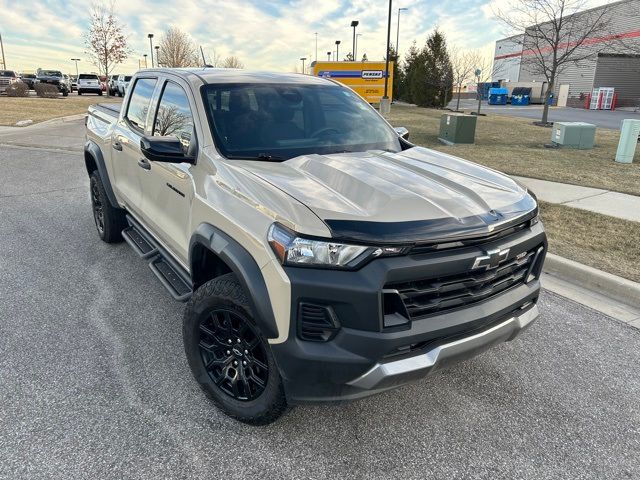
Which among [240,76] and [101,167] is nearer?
[240,76]

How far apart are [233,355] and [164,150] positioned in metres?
1.24

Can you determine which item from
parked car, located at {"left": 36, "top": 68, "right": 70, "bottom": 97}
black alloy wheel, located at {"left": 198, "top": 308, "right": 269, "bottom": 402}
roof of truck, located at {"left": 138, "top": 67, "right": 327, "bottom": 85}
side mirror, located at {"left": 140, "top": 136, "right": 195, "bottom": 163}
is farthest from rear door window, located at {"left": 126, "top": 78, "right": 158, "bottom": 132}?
parked car, located at {"left": 36, "top": 68, "right": 70, "bottom": 97}

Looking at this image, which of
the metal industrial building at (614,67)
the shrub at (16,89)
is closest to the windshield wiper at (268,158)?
the shrub at (16,89)

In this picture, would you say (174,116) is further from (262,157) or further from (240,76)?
(262,157)

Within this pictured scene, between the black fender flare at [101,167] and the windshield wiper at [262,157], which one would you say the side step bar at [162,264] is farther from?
the windshield wiper at [262,157]

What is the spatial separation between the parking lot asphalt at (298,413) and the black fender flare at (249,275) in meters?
0.74

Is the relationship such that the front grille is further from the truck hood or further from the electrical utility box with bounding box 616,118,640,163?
the electrical utility box with bounding box 616,118,640,163

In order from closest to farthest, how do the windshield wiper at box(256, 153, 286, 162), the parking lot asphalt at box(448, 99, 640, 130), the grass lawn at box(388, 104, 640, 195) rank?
1. the windshield wiper at box(256, 153, 286, 162)
2. the grass lawn at box(388, 104, 640, 195)
3. the parking lot asphalt at box(448, 99, 640, 130)

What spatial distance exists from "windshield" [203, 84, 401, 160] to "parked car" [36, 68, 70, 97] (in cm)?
3935

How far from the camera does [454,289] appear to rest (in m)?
2.22

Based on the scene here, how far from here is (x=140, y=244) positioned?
13.3 ft

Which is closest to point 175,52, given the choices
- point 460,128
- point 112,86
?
point 112,86

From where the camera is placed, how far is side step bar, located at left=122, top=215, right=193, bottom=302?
3168 millimetres

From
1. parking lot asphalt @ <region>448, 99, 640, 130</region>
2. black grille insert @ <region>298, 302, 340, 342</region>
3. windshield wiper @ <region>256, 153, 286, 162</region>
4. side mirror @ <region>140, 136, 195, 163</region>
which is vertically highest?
side mirror @ <region>140, 136, 195, 163</region>
